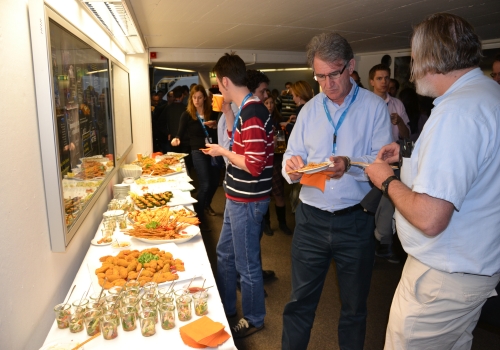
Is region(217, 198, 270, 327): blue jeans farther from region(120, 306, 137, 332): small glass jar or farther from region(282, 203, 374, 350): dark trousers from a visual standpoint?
region(120, 306, 137, 332): small glass jar

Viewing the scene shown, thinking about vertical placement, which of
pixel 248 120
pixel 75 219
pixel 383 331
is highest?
pixel 248 120

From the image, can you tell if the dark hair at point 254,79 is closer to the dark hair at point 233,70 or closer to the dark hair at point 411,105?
the dark hair at point 233,70

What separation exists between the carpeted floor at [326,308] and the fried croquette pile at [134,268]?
100cm

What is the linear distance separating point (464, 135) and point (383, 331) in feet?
6.75

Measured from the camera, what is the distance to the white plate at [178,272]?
5.84 feet

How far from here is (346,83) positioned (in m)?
1.95

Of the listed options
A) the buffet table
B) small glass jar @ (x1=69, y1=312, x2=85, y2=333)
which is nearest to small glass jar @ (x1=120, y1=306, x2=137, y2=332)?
the buffet table

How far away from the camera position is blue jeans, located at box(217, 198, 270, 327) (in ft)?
8.07

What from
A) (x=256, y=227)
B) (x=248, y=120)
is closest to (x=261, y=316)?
(x=256, y=227)

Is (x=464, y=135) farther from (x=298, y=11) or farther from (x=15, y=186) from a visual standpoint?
(x=298, y=11)

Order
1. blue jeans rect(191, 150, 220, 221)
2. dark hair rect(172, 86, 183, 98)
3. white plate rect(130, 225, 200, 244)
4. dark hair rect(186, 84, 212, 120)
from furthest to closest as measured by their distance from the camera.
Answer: dark hair rect(172, 86, 183, 98) → dark hair rect(186, 84, 212, 120) → blue jeans rect(191, 150, 220, 221) → white plate rect(130, 225, 200, 244)

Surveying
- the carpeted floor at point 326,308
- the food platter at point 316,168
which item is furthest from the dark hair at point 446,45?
the carpeted floor at point 326,308

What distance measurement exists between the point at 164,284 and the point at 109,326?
0.36 m

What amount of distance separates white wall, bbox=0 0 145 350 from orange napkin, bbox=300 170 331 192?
3.76 ft
